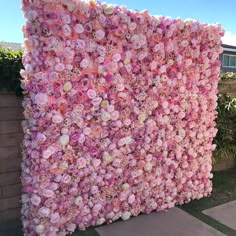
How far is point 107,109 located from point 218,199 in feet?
6.38

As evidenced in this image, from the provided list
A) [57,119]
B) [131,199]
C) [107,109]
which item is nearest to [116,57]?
[107,109]

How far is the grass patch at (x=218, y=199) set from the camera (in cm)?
309

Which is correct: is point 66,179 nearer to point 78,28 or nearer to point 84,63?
point 84,63

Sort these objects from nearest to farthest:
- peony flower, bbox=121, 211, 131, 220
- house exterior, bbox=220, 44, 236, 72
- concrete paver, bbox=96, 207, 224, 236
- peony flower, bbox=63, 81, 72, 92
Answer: peony flower, bbox=63, 81, 72, 92, concrete paver, bbox=96, 207, 224, 236, peony flower, bbox=121, 211, 131, 220, house exterior, bbox=220, 44, 236, 72

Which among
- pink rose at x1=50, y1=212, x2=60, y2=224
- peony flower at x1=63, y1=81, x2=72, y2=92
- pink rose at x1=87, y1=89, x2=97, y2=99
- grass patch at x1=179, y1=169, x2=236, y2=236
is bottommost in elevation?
grass patch at x1=179, y1=169, x2=236, y2=236

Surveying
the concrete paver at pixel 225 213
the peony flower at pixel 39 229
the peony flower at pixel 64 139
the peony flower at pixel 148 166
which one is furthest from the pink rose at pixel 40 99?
the concrete paver at pixel 225 213

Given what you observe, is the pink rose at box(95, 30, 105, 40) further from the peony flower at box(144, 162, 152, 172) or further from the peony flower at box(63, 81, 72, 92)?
the peony flower at box(144, 162, 152, 172)

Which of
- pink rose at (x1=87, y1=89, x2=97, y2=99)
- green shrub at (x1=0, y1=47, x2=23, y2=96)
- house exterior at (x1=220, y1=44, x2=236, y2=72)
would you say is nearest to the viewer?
pink rose at (x1=87, y1=89, x2=97, y2=99)

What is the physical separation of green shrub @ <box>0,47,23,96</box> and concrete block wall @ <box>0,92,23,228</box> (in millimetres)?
74

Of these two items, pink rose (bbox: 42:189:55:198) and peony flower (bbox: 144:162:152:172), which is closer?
pink rose (bbox: 42:189:55:198)

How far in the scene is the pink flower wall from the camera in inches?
96.0

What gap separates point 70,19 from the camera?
2432 millimetres

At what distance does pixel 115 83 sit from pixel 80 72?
1.14 ft

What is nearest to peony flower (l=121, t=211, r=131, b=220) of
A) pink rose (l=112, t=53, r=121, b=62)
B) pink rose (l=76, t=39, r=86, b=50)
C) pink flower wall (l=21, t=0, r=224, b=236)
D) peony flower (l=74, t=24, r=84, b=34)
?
pink flower wall (l=21, t=0, r=224, b=236)
